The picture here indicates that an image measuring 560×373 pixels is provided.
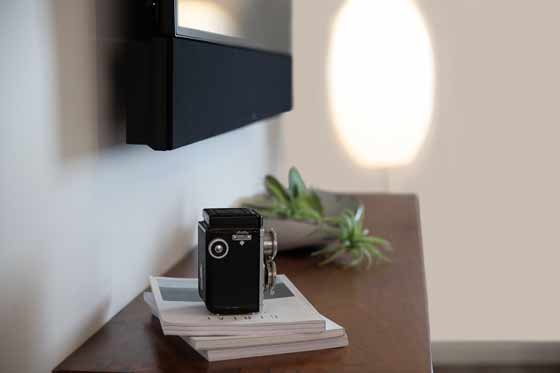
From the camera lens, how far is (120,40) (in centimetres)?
131

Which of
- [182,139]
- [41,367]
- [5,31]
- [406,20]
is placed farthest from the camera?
[406,20]

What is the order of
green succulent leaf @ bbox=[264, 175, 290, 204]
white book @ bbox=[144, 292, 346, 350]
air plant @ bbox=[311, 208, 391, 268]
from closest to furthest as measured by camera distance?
white book @ bbox=[144, 292, 346, 350] < air plant @ bbox=[311, 208, 391, 268] < green succulent leaf @ bbox=[264, 175, 290, 204]

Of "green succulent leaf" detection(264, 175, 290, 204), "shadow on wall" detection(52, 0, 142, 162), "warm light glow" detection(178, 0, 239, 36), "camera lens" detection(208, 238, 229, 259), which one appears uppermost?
"warm light glow" detection(178, 0, 239, 36)

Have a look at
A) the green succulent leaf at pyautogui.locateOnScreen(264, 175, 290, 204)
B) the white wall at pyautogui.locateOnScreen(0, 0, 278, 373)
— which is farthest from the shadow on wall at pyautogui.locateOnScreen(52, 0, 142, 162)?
the green succulent leaf at pyautogui.locateOnScreen(264, 175, 290, 204)

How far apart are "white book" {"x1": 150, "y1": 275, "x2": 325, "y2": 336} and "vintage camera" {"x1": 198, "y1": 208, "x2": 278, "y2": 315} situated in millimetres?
19

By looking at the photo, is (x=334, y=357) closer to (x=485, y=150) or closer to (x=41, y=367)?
(x=41, y=367)

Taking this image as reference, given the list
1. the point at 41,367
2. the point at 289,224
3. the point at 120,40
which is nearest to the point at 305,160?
the point at 289,224

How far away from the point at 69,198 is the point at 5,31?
0.28 m

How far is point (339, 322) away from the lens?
128 cm

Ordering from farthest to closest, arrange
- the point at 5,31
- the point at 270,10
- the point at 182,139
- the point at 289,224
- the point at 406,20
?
the point at 406,20, the point at 270,10, the point at 289,224, the point at 182,139, the point at 5,31

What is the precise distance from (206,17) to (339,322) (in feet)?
1.83

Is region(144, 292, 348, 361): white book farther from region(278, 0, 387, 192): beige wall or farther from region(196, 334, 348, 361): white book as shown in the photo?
region(278, 0, 387, 192): beige wall

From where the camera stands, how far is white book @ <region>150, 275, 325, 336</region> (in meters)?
1.08

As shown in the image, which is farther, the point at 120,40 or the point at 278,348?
the point at 120,40
